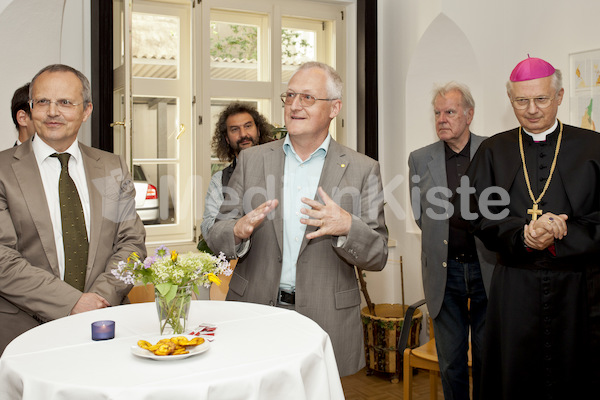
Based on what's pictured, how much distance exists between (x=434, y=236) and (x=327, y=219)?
1412 mm

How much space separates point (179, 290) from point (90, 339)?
0.32 metres

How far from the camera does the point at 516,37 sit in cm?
432

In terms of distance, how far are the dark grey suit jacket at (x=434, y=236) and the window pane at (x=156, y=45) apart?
2422 millimetres

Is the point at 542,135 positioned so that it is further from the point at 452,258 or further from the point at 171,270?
the point at 171,270

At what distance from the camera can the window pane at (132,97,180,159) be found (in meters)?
4.78

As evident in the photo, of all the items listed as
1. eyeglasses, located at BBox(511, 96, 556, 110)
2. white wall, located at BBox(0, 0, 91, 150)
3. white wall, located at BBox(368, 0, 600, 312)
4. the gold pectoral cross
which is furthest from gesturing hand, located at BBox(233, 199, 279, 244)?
white wall, located at BBox(368, 0, 600, 312)

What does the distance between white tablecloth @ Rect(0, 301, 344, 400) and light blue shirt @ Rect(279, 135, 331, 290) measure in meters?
0.33

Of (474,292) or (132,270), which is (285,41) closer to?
(474,292)

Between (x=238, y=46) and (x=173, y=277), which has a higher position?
(x=238, y=46)

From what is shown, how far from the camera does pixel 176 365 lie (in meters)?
1.52

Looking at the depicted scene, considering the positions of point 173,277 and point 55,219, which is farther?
point 55,219

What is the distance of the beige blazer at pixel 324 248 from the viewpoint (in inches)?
86.7

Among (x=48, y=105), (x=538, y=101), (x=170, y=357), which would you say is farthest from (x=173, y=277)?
(x=538, y=101)

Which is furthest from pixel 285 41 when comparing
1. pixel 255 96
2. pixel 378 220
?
pixel 378 220
